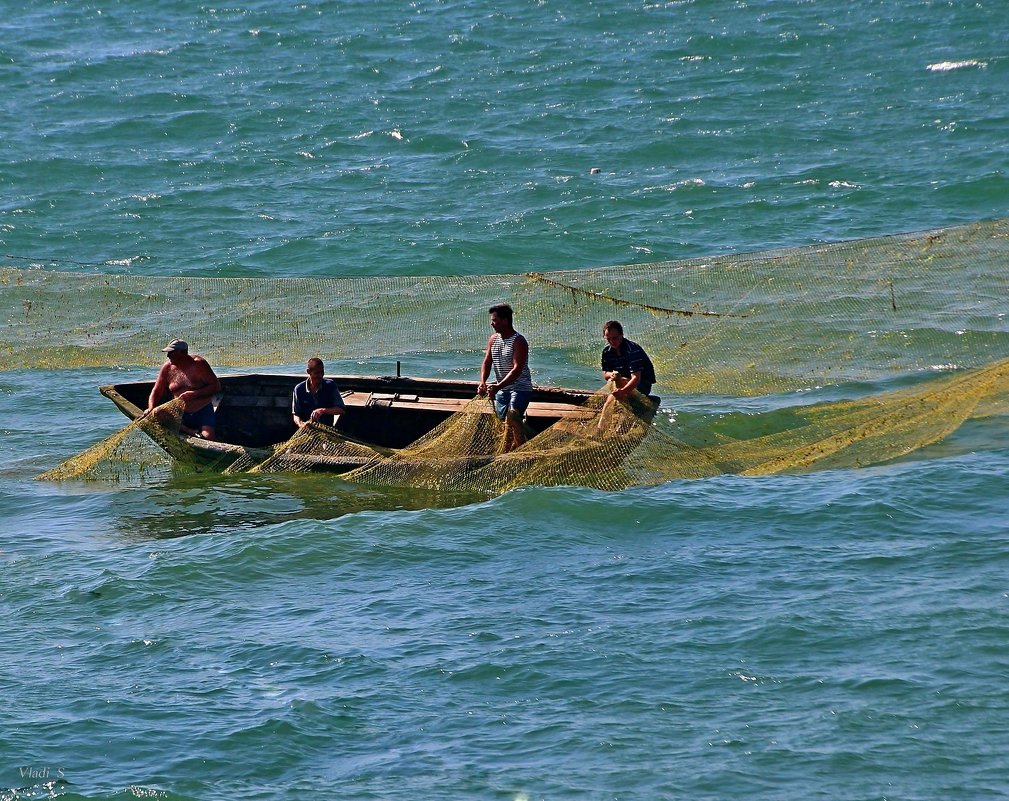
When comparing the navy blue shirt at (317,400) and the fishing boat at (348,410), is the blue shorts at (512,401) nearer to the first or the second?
the fishing boat at (348,410)

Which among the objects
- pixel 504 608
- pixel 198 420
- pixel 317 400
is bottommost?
pixel 504 608

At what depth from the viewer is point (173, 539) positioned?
1228cm

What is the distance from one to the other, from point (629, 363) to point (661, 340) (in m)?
4.06

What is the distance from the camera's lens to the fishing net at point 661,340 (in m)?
13.0

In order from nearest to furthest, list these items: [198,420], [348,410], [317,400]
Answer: [317,400] < [198,420] < [348,410]

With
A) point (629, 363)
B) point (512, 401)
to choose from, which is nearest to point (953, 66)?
point (629, 363)

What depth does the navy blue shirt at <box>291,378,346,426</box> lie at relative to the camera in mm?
13914

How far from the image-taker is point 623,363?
43.8 ft

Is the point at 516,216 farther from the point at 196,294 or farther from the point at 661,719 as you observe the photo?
the point at 661,719

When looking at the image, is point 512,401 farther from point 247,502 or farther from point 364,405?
point 247,502

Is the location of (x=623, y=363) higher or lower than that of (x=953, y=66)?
lower

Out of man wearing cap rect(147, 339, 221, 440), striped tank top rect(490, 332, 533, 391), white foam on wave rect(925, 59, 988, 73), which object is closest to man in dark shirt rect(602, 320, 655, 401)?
striped tank top rect(490, 332, 533, 391)

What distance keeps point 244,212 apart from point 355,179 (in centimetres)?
257

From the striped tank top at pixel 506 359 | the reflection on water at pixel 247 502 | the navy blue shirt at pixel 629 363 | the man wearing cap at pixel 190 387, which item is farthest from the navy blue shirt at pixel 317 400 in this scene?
the navy blue shirt at pixel 629 363
